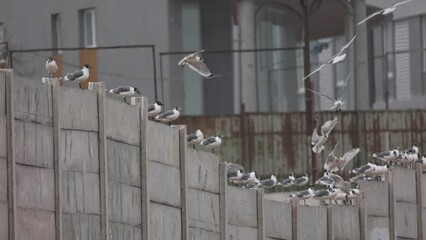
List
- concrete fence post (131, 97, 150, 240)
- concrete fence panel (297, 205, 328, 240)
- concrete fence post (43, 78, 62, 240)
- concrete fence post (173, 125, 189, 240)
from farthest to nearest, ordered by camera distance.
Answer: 1. concrete fence panel (297, 205, 328, 240)
2. concrete fence post (173, 125, 189, 240)
3. concrete fence post (131, 97, 150, 240)
4. concrete fence post (43, 78, 62, 240)

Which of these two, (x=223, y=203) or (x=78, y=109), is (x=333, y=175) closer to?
(x=223, y=203)

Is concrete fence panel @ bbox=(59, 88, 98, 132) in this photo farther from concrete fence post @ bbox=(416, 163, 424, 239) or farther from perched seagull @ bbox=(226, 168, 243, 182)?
concrete fence post @ bbox=(416, 163, 424, 239)

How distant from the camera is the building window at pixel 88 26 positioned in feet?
151

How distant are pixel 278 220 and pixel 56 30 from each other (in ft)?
83.3

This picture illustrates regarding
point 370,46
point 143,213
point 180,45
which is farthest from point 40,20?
point 143,213

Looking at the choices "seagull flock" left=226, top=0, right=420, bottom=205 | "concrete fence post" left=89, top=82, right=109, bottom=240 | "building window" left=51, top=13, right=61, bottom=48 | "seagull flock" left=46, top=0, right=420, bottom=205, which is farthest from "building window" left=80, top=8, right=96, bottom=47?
"concrete fence post" left=89, top=82, right=109, bottom=240

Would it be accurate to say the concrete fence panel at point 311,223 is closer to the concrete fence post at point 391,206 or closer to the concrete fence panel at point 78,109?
the concrete fence post at point 391,206

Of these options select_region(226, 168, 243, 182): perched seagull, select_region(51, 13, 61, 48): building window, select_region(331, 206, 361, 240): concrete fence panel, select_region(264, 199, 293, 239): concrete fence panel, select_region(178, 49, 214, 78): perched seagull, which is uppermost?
select_region(51, 13, 61, 48): building window

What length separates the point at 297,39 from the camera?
51.1 m

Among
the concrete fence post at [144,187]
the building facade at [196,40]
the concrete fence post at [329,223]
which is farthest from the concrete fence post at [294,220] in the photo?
the building facade at [196,40]

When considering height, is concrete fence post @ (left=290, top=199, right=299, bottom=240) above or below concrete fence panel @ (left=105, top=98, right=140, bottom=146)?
below

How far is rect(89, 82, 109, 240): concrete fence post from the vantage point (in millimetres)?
17844

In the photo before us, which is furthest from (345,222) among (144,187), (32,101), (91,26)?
(91,26)

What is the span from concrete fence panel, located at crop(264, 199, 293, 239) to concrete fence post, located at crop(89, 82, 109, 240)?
4.90 meters
